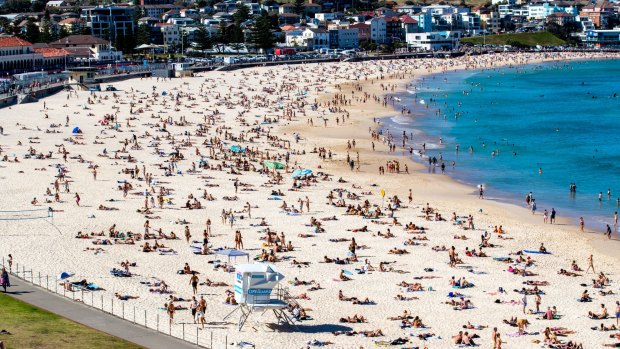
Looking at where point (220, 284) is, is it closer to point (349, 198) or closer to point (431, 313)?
point (431, 313)

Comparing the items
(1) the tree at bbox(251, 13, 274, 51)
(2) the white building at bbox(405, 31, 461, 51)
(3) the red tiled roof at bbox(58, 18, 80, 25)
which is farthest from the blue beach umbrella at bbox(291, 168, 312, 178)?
(2) the white building at bbox(405, 31, 461, 51)

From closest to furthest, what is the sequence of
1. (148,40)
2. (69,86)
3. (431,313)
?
(431,313) < (69,86) < (148,40)

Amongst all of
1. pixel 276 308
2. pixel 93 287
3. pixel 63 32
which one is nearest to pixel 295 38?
pixel 63 32

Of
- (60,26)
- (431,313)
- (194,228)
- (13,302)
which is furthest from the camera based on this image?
(60,26)

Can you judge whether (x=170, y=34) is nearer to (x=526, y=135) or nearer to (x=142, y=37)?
(x=142, y=37)

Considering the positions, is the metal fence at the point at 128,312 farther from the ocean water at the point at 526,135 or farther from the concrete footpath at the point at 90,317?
the ocean water at the point at 526,135

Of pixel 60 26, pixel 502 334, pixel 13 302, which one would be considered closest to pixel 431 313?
pixel 502 334

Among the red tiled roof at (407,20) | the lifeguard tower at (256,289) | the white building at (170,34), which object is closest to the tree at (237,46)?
the white building at (170,34)

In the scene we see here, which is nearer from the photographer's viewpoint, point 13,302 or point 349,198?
point 13,302
